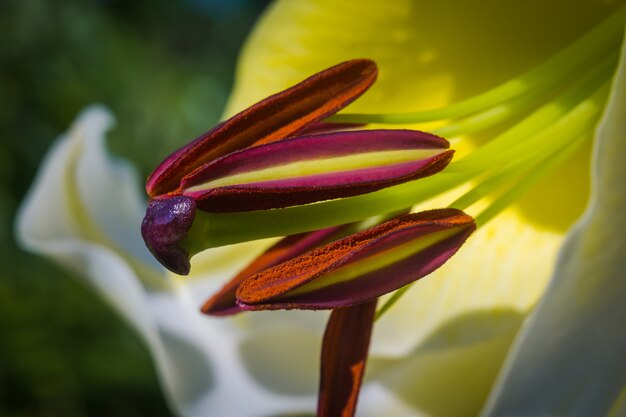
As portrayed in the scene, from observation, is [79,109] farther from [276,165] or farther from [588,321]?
[588,321]

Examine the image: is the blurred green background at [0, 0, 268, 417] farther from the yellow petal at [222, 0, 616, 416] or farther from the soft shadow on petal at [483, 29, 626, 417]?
the soft shadow on petal at [483, 29, 626, 417]

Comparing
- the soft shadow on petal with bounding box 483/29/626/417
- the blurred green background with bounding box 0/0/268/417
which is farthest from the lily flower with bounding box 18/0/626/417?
the blurred green background with bounding box 0/0/268/417

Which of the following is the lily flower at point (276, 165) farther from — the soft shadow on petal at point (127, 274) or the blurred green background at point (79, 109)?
the blurred green background at point (79, 109)

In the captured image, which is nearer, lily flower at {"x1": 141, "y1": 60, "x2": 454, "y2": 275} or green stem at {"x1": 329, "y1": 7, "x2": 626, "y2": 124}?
lily flower at {"x1": 141, "y1": 60, "x2": 454, "y2": 275}

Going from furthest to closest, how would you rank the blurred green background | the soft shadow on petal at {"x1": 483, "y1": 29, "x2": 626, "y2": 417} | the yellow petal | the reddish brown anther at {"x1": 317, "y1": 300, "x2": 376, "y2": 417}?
the blurred green background
the yellow petal
the reddish brown anther at {"x1": 317, "y1": 300, "x2": 376, "y2": 417}
the soft shadow on petal at {"x1": 483, "y1": 29, "x2": 626, "y2": 417}

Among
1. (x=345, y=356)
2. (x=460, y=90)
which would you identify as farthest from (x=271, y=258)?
(x=460, y=90)

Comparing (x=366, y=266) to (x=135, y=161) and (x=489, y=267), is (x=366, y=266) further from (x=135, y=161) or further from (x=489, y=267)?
(x=135, y=161)

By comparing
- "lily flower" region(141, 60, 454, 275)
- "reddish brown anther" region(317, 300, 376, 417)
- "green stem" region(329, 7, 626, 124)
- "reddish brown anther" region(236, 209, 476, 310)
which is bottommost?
"reddish brown anther" region(317, 300, 376, 417)
